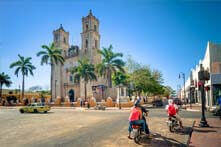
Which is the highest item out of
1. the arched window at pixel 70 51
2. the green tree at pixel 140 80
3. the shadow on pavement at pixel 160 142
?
the arched window at pixel 70 51

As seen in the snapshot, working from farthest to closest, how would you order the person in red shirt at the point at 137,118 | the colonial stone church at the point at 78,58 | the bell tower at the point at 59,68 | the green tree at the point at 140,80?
the bell tower at the point at 59,68 < the colonial stone church at the point at 78,58 < the green tree at the point at 140,80 < the person in red shirt at the point at 137,118

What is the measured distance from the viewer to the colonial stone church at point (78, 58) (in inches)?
2260

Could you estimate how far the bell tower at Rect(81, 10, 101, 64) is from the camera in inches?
2320

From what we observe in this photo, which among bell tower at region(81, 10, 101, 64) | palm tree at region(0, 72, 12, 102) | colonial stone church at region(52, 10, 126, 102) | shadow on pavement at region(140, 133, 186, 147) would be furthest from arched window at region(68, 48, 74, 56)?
shadow on pavement at region(140, 133, 186, 147)

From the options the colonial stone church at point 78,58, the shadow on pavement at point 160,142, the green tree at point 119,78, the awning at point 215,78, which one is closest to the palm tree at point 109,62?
the green tree at point 119,78

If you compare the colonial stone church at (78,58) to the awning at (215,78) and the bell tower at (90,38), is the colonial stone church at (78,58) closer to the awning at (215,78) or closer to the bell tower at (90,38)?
the bell tower at (90,38)

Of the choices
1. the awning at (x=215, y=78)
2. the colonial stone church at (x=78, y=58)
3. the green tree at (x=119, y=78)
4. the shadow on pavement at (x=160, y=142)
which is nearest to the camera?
the shadow on pavement at (x=160, y=142)

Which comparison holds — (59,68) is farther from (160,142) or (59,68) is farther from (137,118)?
(160,142)

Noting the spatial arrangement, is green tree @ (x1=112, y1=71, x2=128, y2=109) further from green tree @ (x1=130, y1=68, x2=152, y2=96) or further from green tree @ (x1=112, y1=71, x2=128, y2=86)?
green tree @ (x1=130, y1=68, x2=152, y2=96)

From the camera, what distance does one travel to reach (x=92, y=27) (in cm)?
5997

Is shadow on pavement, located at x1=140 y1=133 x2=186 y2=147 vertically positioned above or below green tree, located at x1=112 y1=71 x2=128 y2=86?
below

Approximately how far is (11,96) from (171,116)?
63153mm

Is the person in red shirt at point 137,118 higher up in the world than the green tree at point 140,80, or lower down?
lower down

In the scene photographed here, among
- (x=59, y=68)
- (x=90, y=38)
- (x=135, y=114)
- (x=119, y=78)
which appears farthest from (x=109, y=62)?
(x=135, y=114)
